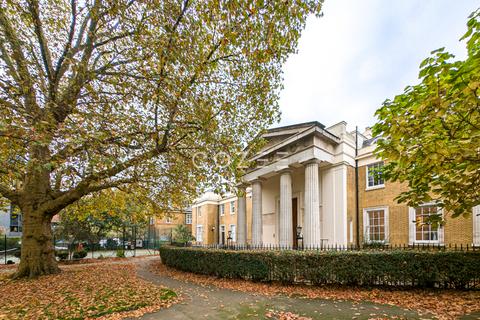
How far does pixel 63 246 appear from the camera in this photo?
25688 mm

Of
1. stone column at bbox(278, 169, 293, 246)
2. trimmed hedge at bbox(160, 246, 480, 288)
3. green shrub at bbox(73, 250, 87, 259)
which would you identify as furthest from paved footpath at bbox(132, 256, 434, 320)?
green shrub at bbox(73, 250, 87, 259)

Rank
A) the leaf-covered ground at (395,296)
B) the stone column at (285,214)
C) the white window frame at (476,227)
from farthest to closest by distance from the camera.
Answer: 1. the stone column at (285,214)
2. the white window frame at (476,227)
3. the leaf-covered ground at (395,296)

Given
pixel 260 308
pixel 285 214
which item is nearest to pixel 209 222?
pixel 285 214

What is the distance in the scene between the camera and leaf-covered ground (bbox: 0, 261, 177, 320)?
5.77 m

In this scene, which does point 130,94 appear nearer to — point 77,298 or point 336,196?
point 77,298

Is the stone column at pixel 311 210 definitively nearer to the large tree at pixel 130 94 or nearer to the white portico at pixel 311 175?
the white portico at pixel 311 175

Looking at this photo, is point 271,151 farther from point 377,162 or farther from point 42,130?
point 42,130

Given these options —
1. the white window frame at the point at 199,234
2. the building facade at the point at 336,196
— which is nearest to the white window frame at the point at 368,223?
the building facade at the point at 336,196

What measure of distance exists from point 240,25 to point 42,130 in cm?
523

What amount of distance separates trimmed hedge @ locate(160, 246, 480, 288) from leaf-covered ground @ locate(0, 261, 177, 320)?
2.92m

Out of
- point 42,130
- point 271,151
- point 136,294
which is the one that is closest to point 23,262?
point 136,294

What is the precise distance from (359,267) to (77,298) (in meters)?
7.92

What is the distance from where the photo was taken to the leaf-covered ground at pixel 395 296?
234 inches

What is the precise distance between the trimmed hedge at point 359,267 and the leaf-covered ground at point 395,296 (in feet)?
0.90
